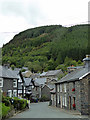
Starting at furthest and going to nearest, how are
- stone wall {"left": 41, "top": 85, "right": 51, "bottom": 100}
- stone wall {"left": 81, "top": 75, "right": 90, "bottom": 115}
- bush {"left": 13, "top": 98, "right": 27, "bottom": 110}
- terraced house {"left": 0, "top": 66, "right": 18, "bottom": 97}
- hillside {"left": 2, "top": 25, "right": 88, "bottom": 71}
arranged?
hillside {"left": 2, "top": 25, "right": 88, "bottom": 71} < stone wall {"left": 41, "top": 85, "right": 51, "bottom": 100} < terraced house {"left": 0, "top": 66, "right": 18, "bottom": 97} < bush {"left": 13, "top": 98, "right": 27, "bottom": 110} < stone wall {"left": 81, "top": 75, "right": 90, "bottom": 115}

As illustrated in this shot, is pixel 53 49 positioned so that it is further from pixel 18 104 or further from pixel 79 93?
pixel 79 93

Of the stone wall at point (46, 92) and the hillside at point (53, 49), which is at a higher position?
the hillside at point (53, 49)

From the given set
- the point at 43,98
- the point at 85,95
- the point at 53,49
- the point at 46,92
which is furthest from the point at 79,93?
the point at 53,49

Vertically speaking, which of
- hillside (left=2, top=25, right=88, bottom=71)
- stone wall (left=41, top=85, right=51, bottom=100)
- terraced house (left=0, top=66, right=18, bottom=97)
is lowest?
stone wall (left=41, top=85, right=51, bottom=100)

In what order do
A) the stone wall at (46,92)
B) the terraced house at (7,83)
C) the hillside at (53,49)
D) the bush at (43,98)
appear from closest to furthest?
1. the terraced house at (7,83)
2. the bush at (43,98)
3. the stone wall at (46,92)
4. the hillside at (53,49)

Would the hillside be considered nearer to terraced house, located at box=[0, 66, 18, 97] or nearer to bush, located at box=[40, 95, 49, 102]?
bush, located at box=[40, 95, 49, 102]

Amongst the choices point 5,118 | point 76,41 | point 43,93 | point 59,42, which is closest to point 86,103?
point 5,118

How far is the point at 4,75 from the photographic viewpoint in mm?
30406

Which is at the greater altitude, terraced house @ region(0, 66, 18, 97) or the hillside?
the hillside

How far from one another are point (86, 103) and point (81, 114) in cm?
120

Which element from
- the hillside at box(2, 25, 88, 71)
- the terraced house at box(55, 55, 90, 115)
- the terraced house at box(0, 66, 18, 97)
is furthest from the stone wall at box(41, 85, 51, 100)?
the hillside at box(2, 25, 88, 71)

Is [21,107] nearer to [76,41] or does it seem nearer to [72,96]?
[72,96]

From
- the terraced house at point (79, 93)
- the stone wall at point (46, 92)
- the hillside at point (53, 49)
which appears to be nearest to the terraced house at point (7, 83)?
the terraced house at point (79, 93)

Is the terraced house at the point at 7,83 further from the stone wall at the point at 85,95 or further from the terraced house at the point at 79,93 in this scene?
the stone wall at the point at 85,95
